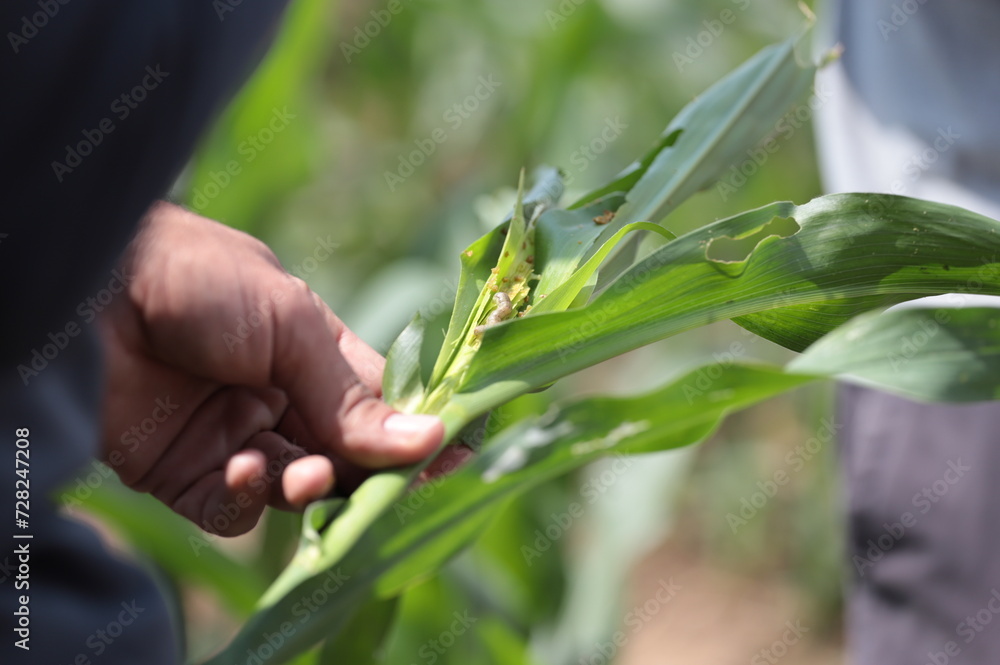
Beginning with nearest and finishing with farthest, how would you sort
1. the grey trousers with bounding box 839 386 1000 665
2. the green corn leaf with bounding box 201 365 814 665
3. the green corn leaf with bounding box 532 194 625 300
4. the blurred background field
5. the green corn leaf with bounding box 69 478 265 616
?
the green corn leaf with bounding box 201 365 814 665
the green corn leaf with bounding box 532 194 625 300
the grey trousers with bounding box 839 386 1000 665
the green corn leaf with bounding box 69 478 265 616
the blurred background field

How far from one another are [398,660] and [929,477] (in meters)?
0.84

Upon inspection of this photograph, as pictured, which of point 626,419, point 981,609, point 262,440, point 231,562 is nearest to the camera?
point 626,419

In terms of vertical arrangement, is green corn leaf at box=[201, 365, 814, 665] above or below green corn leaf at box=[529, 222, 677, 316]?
below

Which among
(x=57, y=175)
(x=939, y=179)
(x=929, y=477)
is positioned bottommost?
(x=929, y=477)

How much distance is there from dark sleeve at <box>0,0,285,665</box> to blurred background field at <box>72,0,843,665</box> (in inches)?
20.1

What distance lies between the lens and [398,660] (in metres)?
1.39

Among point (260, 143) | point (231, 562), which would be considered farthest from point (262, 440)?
point (260, 143)

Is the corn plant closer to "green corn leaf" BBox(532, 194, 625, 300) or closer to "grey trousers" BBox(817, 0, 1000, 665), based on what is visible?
"green corn leaf" BBox(532, 194, 625, 300)

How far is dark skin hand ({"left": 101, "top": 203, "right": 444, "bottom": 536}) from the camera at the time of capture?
1.99 feet

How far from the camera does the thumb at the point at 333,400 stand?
58 centimetres

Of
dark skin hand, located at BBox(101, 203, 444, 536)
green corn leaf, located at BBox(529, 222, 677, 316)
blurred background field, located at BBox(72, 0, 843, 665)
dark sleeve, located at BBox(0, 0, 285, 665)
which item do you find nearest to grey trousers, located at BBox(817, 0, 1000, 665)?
blurred background field, located at BBox(72, 0, 843, 665)

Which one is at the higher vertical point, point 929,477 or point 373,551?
point 373,551

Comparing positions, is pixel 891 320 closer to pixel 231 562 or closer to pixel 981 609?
pixel 981 609

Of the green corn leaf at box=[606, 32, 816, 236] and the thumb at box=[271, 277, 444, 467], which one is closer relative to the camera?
the thumb at box=[271, 277, 444, 467]
